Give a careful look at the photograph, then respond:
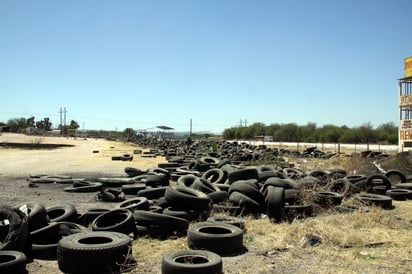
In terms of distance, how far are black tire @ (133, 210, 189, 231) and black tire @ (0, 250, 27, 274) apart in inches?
93.3

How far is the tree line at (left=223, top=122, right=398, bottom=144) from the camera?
65.6m

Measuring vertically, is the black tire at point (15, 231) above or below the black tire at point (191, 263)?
above

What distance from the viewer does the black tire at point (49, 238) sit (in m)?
6.41

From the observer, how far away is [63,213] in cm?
851

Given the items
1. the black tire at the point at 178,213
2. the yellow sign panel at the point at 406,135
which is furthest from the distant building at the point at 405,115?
the black tire at the point at 178,213

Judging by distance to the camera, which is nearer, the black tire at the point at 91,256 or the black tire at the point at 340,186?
the black tire at the point at 91,256

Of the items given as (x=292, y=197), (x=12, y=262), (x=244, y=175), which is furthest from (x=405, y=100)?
(x=12, y=262)

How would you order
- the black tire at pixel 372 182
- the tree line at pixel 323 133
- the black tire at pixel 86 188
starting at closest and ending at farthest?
1. the black tire at pixel 372 182
2. the black tire at pixel 86 188
3. the tree line at pixel 323 133

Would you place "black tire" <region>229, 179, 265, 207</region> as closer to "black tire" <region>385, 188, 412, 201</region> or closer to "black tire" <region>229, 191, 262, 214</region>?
"black tire" <region>229, 191, 262, 214</region>

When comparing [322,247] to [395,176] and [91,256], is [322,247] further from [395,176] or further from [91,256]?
[395,176]

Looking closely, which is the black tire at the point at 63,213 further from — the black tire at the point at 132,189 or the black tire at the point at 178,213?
the black tire at the point at 132,189

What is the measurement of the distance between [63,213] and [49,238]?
1705 mm

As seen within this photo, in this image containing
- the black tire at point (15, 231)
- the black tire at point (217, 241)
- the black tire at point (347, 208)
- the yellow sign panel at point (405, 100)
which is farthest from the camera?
the yellow sign panel at point (405, 100)

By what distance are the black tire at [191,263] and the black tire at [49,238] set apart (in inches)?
82.4
